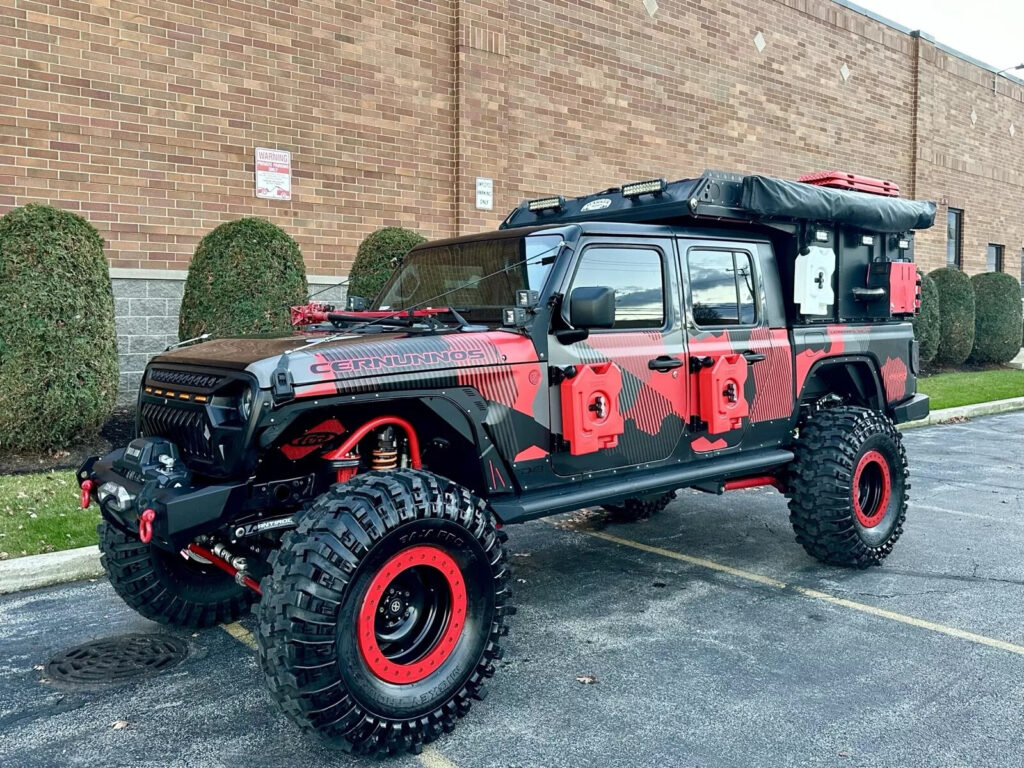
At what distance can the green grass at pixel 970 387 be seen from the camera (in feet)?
44.4

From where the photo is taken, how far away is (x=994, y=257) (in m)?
24.3

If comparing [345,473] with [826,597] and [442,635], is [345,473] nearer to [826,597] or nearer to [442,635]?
[442,635]

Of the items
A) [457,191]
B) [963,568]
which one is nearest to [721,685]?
[963,568]

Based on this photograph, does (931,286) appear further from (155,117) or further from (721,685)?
(721,685)

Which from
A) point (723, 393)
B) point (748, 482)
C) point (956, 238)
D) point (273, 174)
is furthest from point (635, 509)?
point (956, 238)

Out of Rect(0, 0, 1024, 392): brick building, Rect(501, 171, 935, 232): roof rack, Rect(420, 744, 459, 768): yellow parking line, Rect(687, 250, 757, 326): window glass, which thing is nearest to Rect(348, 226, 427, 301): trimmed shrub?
Rect(0, 0, 1024, 392): brick building

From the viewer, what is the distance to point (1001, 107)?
78.5ft

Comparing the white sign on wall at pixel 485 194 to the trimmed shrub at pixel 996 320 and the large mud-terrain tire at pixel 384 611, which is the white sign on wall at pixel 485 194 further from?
the trimmed shrub at pixel 996 320

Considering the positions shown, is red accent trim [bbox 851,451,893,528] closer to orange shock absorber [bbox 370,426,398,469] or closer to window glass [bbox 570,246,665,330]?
window glass [bbox 570,246,665,330]

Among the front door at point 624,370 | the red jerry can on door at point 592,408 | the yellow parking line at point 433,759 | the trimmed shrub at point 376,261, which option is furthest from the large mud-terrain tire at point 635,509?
the trimmed shrub at point 376,261

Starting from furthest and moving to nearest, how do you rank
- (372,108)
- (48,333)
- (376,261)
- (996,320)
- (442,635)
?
(996,320) < (372,108) < (376,261) < (48,333) < (442,635)

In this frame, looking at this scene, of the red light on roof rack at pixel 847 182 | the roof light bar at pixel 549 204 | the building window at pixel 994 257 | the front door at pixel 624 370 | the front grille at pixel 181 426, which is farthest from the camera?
the building window at pixel 994 257

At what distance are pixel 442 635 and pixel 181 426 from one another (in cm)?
145

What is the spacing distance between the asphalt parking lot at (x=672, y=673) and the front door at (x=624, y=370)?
94 cm
